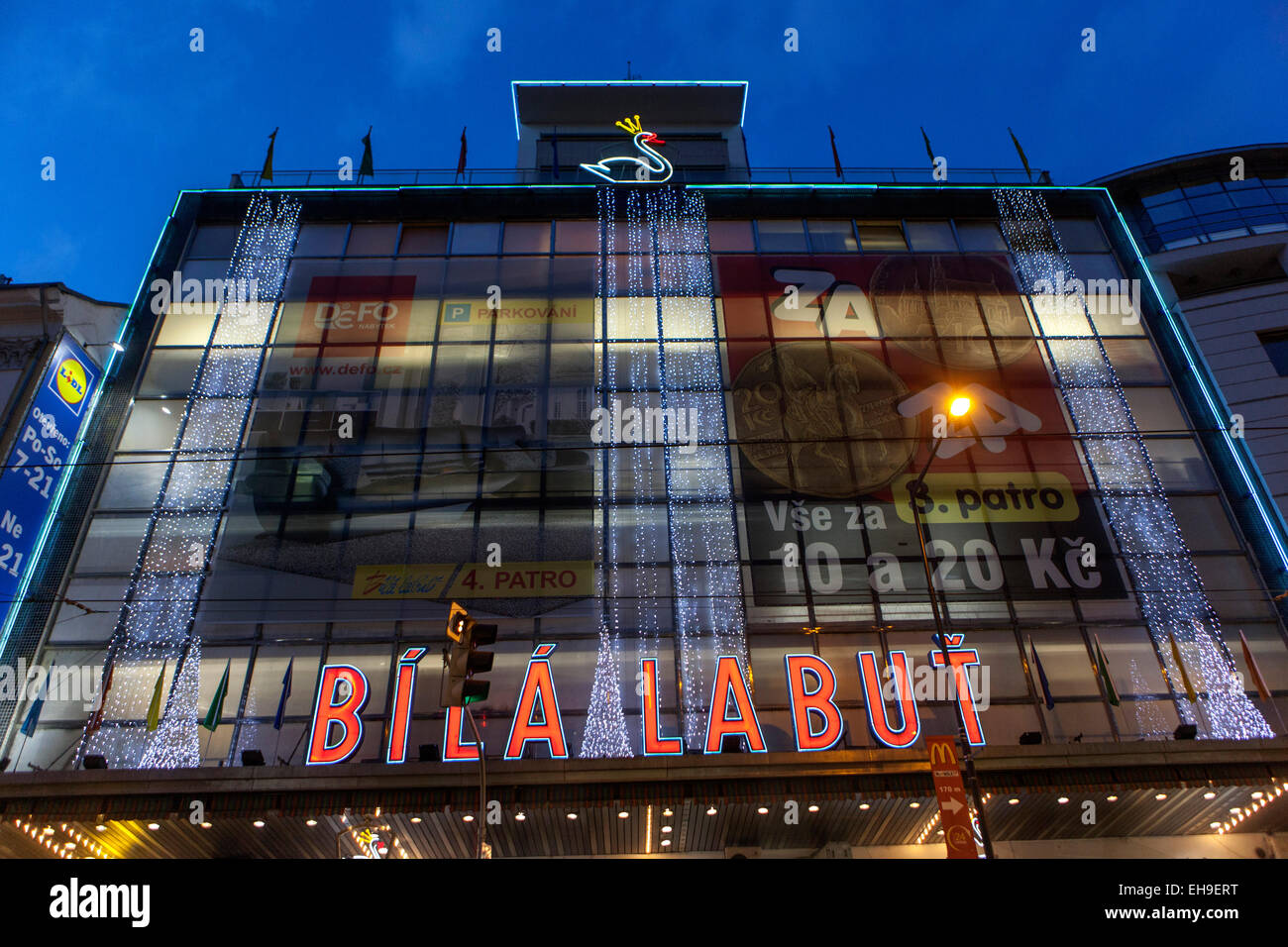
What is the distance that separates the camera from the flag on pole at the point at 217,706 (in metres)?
17.8

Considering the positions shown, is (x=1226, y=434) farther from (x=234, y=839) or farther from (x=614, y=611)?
(x=234, y=839)

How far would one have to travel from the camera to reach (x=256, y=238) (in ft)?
89.5

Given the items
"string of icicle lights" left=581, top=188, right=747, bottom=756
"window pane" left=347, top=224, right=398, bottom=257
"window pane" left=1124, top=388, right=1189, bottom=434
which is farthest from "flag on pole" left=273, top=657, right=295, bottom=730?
"window pane" left=1124, top=388, right=1189, bottom=434

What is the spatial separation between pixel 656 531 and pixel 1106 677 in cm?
1171

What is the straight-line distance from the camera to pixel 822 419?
933 inches

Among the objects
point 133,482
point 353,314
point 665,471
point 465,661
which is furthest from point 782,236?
point 133,482

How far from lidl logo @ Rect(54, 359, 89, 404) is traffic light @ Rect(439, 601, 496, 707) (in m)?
18.3

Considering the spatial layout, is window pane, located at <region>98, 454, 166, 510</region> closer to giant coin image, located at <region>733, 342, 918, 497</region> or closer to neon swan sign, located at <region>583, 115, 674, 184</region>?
giant coin image, located at <region>733, 342, 918, 497</region>

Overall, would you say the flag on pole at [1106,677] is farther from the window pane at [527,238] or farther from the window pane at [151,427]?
the window pane at [151,427]

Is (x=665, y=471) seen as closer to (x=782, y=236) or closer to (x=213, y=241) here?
(x=782, y=236)

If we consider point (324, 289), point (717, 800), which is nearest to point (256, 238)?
point (324, 289)

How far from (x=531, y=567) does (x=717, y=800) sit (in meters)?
8.01

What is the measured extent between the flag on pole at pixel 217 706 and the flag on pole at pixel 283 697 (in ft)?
4.07
